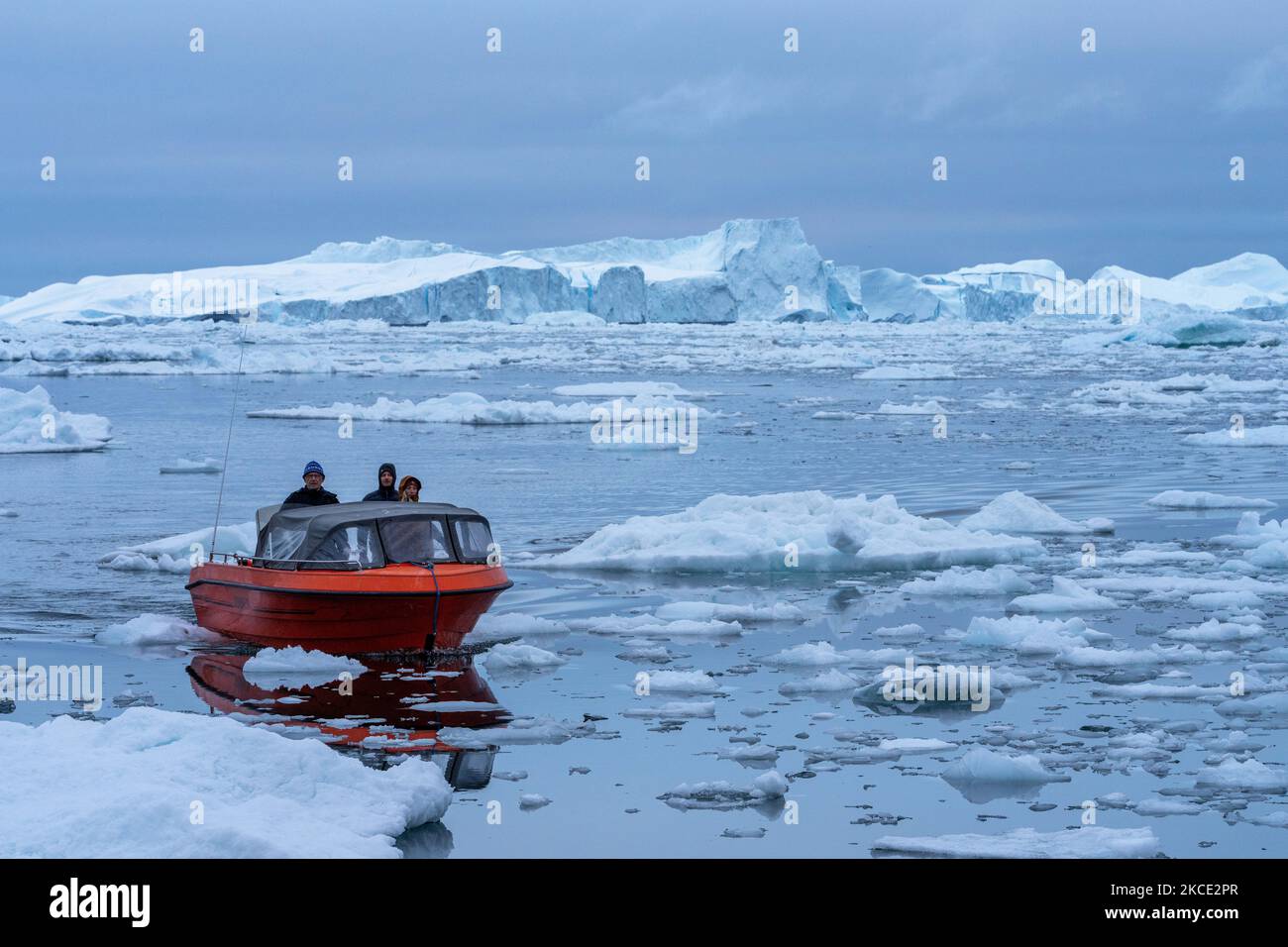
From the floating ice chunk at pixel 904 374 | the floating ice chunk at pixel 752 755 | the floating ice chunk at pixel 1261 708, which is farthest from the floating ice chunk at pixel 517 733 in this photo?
the floating ice chunk at pixel 904 374

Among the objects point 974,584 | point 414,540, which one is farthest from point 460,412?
point 414,540

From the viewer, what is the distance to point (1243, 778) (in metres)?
7.97

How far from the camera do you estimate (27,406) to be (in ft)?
104

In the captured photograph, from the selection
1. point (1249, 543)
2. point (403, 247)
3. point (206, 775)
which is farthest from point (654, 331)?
point (206, 775)

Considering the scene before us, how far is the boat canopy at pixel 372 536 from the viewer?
11.7 metres

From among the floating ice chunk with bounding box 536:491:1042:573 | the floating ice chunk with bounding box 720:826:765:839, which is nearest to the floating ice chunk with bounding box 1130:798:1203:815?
the floating ice chunk with bounding box 720:826:765:839

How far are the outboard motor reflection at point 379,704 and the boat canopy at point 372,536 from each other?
77 cm

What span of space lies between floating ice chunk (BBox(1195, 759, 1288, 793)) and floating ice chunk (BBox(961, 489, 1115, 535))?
8950 mm

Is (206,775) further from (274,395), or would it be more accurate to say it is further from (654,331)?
(654,331)

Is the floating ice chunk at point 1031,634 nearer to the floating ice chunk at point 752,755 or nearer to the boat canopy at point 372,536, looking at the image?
the floating ice chunk at point 752,755

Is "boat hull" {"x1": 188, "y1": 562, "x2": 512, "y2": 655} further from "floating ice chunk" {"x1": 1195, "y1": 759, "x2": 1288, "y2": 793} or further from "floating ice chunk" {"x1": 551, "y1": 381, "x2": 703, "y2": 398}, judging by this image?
"floating ice chunk" {"x1": 551, "y1": 381, "x2": 703, "y2": 398}

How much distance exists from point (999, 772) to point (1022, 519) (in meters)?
9.60

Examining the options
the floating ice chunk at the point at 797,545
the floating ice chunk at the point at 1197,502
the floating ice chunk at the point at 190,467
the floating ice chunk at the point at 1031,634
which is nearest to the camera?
the floating ice chunk at the point at 1031,634
